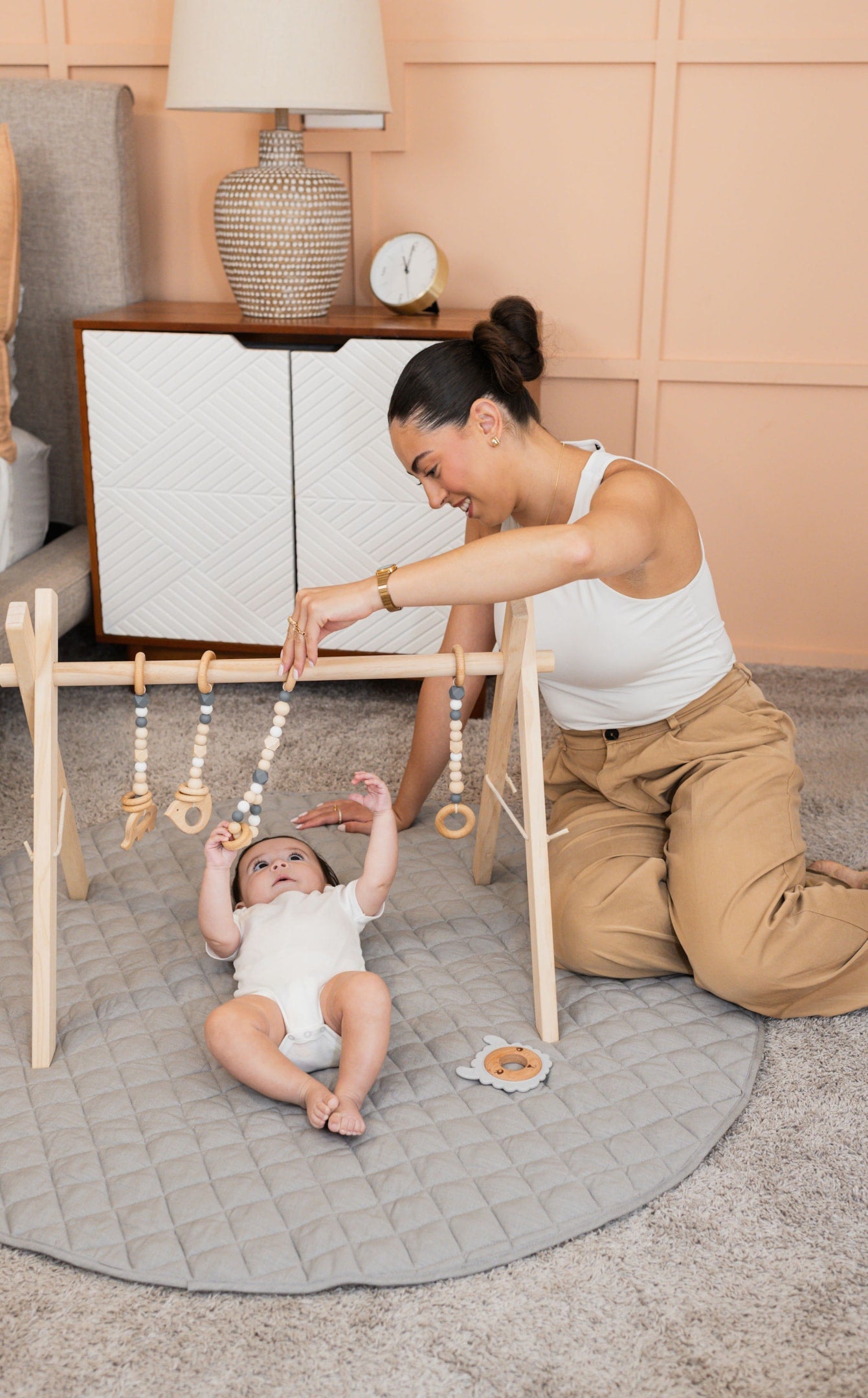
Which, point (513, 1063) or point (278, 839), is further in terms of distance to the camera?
point (278, 839)

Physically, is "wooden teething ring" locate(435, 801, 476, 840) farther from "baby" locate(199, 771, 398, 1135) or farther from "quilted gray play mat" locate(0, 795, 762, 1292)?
"quilted gray play mat" locate(0, 795, 762, 1292)

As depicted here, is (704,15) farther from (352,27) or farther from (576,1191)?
(576,1191)

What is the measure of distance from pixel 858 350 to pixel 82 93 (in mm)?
1667

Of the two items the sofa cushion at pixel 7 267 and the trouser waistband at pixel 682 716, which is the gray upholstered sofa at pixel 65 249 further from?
the trouser waistband at pixel 682 716

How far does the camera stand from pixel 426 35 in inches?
97.0

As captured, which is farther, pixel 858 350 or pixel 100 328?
pixel 858 350

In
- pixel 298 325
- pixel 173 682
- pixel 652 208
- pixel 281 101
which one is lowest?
pixel 173 682

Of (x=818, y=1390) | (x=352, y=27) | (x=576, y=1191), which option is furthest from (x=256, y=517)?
(x=818, y=1390)

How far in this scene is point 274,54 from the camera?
83.7 inches

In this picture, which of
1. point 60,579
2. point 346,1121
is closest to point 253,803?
point 346,1121

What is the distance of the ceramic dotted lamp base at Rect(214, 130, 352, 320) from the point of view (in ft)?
7.52

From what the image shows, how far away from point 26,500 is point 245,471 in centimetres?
47

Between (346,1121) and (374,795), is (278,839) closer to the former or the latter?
(374,795)

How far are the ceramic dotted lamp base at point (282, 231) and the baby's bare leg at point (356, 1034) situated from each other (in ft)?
4.84
